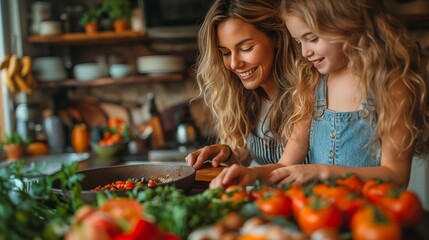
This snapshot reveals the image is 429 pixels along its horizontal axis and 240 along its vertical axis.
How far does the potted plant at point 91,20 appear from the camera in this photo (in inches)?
127

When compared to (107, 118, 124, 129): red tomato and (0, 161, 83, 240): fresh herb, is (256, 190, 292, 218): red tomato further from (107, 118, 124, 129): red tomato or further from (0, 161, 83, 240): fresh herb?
(107, 118, 124, 129): red tomato

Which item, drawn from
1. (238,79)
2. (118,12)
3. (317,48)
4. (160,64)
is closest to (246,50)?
(238,79)

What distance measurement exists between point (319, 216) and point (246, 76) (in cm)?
108

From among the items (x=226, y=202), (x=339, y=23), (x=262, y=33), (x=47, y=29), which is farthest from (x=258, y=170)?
(x=47, y=29)

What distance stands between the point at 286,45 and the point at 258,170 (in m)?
0.71

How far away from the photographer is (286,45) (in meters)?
1.79

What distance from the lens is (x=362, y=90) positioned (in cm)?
144

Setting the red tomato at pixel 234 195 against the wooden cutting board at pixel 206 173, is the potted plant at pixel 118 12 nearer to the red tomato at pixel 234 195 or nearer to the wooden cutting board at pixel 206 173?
the wooden cutting board at pixel 206 173

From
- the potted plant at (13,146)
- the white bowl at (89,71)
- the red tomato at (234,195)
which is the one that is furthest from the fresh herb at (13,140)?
the red tomato at (234,195)

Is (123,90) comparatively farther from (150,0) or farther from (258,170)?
(258,170)

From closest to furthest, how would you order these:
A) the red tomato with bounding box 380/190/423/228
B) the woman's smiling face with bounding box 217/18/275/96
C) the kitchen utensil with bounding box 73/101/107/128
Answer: the red tomato with bounding box 380/190/423/228 → the woman's smiling face with bounding box 217/18/275/96 → the kitchen utensil with bounding box 73/101/107/128

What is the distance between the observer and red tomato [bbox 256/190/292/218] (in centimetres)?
83

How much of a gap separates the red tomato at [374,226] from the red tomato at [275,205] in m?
0.14

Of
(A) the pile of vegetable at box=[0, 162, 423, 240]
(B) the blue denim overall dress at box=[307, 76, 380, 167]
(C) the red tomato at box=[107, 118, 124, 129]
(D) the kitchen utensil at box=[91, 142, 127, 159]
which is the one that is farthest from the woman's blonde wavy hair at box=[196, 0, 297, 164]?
(C) the red tomato at box=[107, 118, 124, 129]
